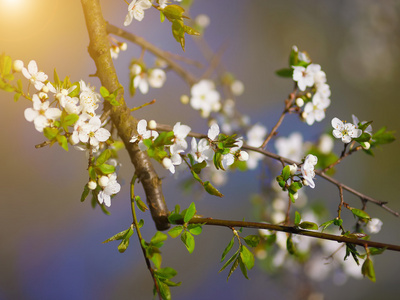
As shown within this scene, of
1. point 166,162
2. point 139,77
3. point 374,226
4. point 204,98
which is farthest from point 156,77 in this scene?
point 374,226

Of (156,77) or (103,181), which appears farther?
(156,77)

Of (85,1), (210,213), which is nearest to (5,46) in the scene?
(85,1)

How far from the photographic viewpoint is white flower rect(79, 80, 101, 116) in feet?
1.72

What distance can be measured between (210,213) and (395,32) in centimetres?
193

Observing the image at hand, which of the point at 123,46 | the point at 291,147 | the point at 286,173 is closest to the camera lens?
the point at 286,173

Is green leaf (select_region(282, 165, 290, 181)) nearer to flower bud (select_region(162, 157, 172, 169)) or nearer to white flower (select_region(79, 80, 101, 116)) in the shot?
flower bud (select_region(162, 157, 172, 169))

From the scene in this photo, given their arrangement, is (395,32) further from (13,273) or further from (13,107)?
(13,273)

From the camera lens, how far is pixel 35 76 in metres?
0.54

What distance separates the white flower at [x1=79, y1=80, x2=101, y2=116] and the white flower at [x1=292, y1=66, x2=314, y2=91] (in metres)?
0.39

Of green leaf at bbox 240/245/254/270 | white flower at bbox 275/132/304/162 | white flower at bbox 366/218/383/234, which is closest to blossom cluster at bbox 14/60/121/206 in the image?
green leaf at bbox 240/245/254/270

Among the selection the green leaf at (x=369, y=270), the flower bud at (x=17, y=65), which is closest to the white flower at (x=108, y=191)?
the flower bud at (x=17, y=65)

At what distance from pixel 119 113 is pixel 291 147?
934mm

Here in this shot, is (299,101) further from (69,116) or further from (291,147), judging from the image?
(291,147)

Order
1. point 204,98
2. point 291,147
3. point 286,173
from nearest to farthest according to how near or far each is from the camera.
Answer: point 286,173 → point 204,98 → point 291,147
